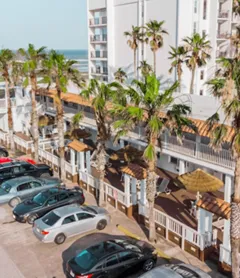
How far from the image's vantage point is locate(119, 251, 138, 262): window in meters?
14.0

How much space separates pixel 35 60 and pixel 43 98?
13.1 m

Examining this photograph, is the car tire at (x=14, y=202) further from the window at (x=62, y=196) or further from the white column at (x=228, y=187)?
the white column at (x=228, y=187)

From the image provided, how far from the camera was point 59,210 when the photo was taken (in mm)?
18031

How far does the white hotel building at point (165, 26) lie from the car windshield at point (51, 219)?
21.2 m

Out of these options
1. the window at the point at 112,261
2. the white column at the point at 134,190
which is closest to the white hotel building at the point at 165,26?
the white column at the point at 134,190

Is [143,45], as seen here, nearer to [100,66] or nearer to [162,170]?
[100,66]

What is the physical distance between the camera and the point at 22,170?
2605 centimetres

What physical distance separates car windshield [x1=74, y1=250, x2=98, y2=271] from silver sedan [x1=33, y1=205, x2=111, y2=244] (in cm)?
329

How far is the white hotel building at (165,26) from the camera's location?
40031mm

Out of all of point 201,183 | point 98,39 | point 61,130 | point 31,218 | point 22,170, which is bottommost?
point 31,218

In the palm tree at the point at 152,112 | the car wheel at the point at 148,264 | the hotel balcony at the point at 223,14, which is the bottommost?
the car wheel at the point at 148,264

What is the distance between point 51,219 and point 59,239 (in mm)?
1024

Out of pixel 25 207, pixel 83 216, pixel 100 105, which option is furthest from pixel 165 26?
pixel 83 216

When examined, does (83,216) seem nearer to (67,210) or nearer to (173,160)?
(67,210)
